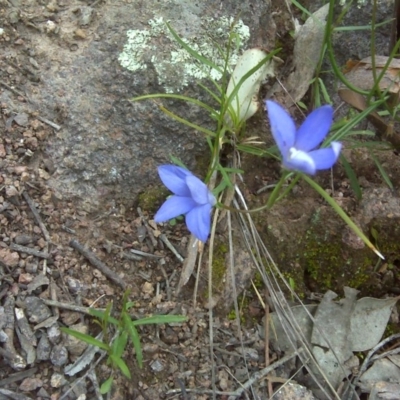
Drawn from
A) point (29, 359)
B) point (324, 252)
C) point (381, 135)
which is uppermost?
point (381, 135)

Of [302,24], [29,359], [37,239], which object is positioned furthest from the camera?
[302,24]

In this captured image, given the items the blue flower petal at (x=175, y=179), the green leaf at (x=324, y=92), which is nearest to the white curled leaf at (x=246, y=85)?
the green leaf at (x=324, y=92)

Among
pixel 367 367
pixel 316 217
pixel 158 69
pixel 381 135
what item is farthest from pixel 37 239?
pixel 381 135

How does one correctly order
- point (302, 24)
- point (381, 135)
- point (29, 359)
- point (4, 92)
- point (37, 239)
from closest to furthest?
point (29, 359), point (37, 239), point (4, 92), point (381, 135), point (302, 24)

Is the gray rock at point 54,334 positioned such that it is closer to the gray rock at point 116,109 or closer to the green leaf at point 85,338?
the green leaf at point 85,338

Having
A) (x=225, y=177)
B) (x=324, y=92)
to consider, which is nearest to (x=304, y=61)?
(x=324, y=92)

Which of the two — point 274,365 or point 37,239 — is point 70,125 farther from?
point 274,365

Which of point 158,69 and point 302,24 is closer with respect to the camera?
point 158,69

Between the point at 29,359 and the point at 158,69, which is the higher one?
the point at 158,69
